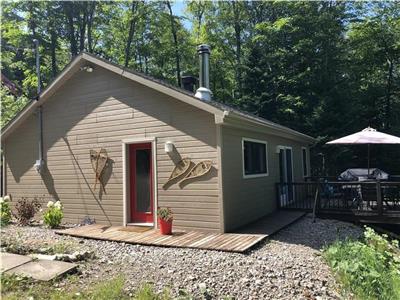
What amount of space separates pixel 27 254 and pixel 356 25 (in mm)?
21121

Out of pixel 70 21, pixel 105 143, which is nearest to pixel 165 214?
pixel 105 143

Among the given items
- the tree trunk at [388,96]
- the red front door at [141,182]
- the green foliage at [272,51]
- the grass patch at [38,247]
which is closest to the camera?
the grass patch at [38,247]

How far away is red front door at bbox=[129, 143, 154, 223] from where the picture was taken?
26.9 ft

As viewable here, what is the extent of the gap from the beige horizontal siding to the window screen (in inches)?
60.3

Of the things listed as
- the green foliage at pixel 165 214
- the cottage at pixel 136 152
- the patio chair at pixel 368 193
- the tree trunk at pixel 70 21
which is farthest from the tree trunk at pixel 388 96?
the tree trunk at pixel 70 21

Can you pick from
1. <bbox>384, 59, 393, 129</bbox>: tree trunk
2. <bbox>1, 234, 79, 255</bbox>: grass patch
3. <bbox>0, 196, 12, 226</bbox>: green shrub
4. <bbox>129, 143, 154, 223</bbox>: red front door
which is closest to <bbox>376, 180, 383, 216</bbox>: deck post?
<bbox>129, 143, 154, 223</bbox>: red front door

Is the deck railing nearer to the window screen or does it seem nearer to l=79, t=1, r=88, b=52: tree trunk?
the window screen

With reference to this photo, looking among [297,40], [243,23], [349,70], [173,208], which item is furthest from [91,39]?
[173,208]

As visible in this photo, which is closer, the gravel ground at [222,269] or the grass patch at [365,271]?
the gravel ground at [222,269]

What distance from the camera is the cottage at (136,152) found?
7.36 meters

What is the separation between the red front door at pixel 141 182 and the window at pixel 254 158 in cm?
218

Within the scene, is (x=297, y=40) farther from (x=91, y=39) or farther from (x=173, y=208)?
(x=173, y=208)

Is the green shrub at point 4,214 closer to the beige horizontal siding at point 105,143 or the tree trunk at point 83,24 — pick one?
the beige horizontal siding at point 105,143

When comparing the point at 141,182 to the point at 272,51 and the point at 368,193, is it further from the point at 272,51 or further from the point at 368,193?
the point at 272,51
